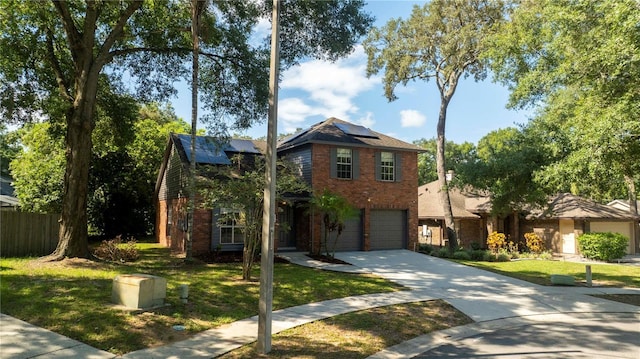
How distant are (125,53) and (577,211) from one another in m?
26.0

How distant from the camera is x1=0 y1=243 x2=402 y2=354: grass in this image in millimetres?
6887

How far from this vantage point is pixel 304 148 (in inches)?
778

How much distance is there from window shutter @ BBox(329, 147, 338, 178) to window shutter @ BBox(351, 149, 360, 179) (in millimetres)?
889

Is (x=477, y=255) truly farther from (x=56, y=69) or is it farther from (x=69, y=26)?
(x=56, y=69)

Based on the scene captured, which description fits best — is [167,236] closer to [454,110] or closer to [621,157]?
[454,110]

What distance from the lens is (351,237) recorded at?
1989 centimetres

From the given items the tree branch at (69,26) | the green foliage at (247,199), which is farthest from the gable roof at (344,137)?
the tree branch at (69,26)

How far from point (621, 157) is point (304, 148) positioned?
12370 mm

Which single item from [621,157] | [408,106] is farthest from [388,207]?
A: [621,157]

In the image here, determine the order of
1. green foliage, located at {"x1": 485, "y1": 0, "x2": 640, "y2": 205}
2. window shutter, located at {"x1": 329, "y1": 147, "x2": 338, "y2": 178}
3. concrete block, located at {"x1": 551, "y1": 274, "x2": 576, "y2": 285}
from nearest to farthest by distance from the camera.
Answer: green foliage, located at {"x1": 485, "y1": 0, "x2": 640, "y2": 205} < concrete block, located at {"x1": 551, "y1": 274, "x2": 576, "y2": 285} < window shutter, located at {"x1": 329, "y1": 147, "x2": 338, "y2": 178}

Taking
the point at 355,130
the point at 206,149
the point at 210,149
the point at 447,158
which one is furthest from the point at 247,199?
the point at 447,158

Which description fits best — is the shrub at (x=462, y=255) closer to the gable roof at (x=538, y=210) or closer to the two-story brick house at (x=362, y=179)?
the two-story brick house at (x=362, y=179)

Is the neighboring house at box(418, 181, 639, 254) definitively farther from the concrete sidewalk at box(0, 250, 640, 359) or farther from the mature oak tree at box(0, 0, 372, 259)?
the mature oak tree at box(0, 0, 372, 259)

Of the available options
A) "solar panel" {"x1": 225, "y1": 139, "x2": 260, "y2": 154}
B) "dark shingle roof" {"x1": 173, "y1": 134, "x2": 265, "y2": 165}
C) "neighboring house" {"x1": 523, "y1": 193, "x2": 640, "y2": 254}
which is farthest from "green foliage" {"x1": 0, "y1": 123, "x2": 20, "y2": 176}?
"neighboring house" {"x1": 523, "y1": 193, "x2": 640, "y2": 254}
